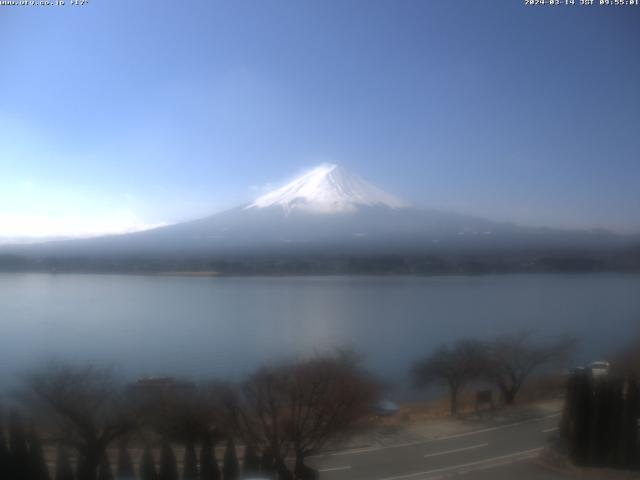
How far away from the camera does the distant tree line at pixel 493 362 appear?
1.99 meters

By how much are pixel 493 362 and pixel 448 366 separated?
24 cm

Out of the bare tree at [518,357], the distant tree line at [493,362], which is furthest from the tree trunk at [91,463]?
the bare tree at [518,357]

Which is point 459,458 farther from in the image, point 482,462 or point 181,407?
point 181,407

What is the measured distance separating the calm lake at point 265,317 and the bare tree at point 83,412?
0.10 metres

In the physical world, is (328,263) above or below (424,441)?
above

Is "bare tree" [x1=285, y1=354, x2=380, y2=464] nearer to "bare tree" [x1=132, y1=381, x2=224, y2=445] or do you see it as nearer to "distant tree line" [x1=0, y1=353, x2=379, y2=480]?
"distant tree line" [x1=0, y1=353, x2=379, y2=480]

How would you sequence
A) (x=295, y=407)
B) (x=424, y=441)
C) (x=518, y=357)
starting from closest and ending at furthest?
(x=295, y=407) → (x=424, y=441) → (x=518, y=357)

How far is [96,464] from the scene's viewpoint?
6.01 ft

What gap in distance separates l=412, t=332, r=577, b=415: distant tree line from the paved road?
15cm

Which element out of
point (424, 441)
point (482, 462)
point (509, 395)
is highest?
point (509, 395)

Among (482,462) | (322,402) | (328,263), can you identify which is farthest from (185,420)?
(482,462)

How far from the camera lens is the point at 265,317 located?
1.96 meters

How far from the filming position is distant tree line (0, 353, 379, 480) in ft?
5.97

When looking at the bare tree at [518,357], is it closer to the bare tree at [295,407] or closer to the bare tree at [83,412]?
the bare tree at [295,407]
